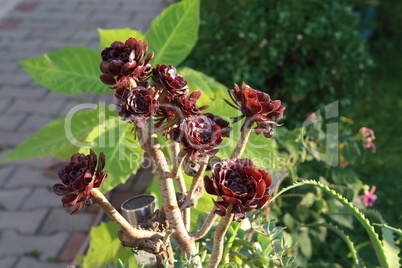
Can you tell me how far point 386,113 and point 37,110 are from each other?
9.12 feet

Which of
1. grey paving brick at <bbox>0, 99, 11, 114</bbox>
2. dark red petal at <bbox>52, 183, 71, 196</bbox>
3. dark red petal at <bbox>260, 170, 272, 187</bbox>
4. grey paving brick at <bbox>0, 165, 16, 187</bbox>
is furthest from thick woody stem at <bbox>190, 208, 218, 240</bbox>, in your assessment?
grey paving brick at <bbox>0, 99, 11, 114</bbox>

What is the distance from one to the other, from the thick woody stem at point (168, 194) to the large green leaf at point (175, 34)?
0.73 m

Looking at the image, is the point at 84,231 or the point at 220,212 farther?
the point at 84,231

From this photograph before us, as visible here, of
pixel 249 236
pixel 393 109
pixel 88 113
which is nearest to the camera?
pixel 249 236

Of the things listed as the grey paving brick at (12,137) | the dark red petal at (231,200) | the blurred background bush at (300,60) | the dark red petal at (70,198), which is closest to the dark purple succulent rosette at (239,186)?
the dark red petal at (231,200)

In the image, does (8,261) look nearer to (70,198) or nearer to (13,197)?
(13,197)

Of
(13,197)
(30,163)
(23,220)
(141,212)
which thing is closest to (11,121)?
(30,163)

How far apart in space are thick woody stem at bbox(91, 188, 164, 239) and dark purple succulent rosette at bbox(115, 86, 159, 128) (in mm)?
166

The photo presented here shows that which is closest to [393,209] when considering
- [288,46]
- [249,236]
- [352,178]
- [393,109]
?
[352,178]

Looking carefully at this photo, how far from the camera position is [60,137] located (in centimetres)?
181

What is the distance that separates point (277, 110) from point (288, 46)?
2.19 metres

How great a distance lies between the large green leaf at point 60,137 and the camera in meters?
1.74

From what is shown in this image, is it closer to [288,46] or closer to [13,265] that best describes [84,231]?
[13,265]

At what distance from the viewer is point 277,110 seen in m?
1.00
